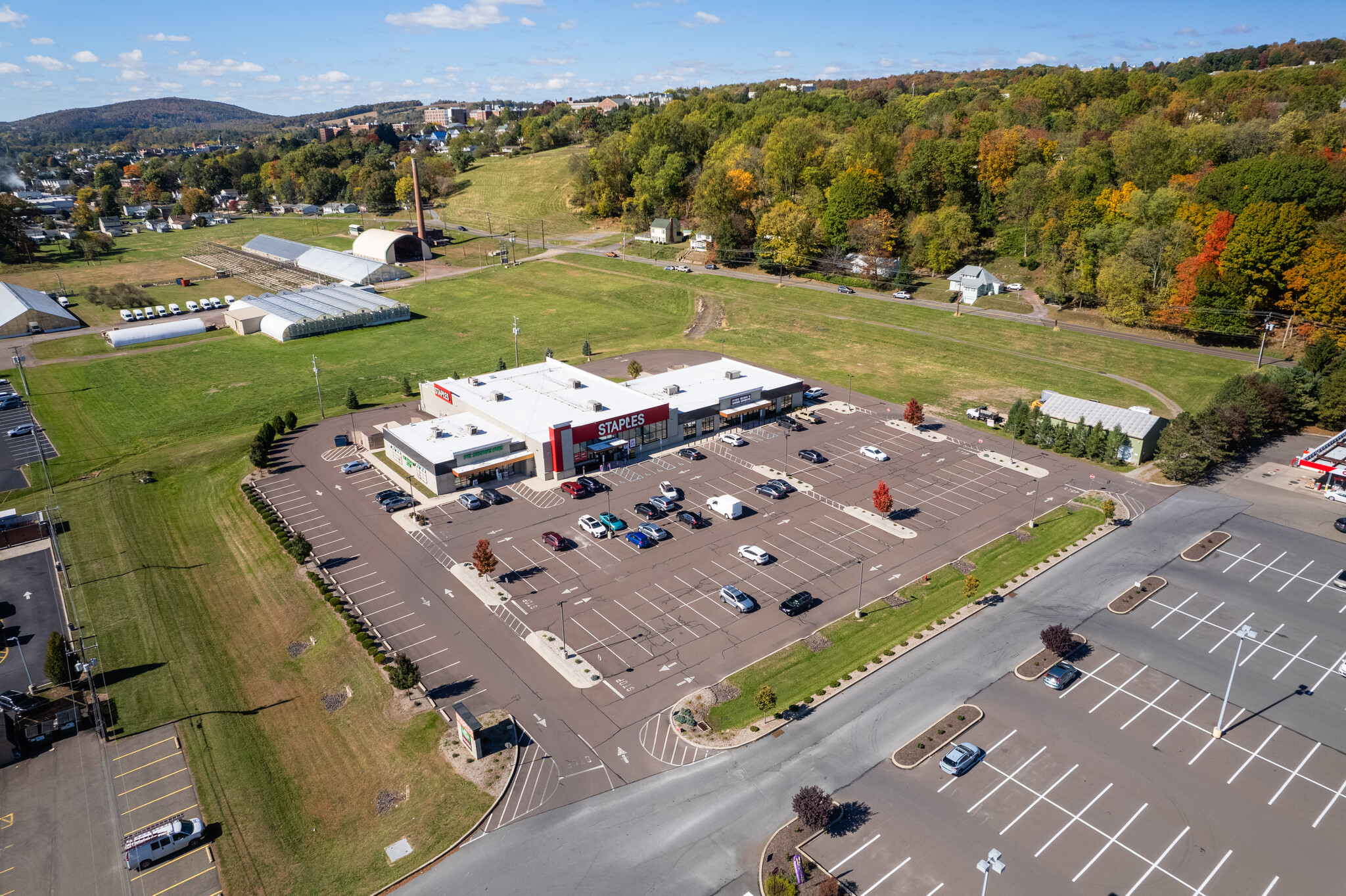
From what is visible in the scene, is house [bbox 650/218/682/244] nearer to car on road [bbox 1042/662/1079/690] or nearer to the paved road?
the paved road

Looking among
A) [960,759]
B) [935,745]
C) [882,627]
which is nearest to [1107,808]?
[960,759]

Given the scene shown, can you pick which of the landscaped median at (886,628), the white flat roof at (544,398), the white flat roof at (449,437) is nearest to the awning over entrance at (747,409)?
the white flat roof at (544,398)

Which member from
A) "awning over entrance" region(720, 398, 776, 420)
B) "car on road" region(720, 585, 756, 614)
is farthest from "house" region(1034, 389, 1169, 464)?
"car on road" region(720, 585, 756, 614)

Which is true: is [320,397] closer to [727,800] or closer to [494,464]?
[494,464]

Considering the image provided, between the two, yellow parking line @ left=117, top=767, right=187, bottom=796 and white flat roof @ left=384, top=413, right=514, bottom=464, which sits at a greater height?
white flat roof @ left=384, top=413, right=514, bottom=464

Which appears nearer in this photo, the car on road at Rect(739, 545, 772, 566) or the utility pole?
the car on road at Rect(739, 545, 772, 566)

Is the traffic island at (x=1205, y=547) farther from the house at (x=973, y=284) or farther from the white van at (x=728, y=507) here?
the house at (x=973, y=284)

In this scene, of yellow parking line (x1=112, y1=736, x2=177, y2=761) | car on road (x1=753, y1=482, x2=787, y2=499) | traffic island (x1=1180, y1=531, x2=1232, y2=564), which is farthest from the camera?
car on road (x1=753, y1=482, x2=787, y2=499)
